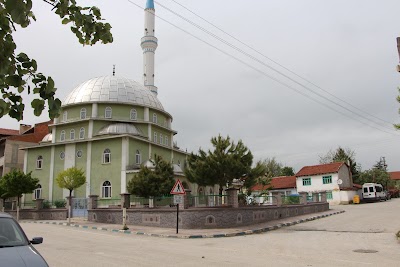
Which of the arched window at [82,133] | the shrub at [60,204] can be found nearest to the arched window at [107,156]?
the arched window at [82,133]

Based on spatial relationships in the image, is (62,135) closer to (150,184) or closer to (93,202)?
(93,202)

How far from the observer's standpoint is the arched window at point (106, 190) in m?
36.0

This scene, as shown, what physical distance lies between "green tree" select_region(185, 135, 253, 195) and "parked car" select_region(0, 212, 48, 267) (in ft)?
53.0

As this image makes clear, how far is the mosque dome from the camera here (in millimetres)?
41031

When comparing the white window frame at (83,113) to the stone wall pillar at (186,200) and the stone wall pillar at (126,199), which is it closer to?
the stone wall pillar at (126,199)

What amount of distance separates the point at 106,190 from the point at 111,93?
11.3m

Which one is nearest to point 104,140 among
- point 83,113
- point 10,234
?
point 83,113

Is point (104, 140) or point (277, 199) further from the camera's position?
point (104, 140)

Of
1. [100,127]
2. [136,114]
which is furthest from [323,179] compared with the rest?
[100,127]

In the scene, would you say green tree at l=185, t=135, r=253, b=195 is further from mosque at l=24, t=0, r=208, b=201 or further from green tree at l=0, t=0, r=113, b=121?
green tree at l=0, t=0, r=113, b=121

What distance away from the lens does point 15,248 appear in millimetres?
5867

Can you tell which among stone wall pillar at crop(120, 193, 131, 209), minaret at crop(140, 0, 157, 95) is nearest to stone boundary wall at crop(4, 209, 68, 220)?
stone wall pillar at crop(120, 193, 131, 209)

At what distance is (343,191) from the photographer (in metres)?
47.3

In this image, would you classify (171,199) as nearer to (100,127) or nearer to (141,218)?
(141,218)
